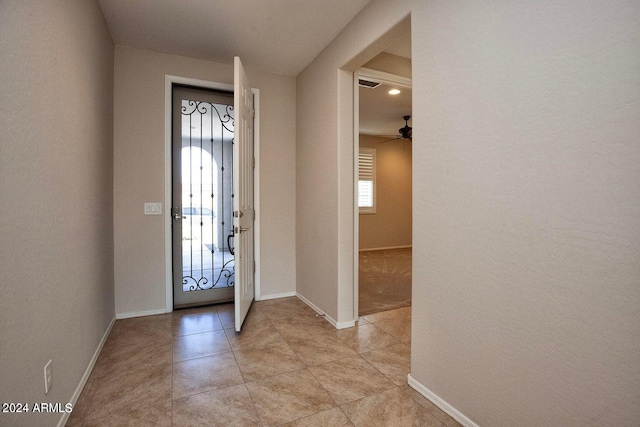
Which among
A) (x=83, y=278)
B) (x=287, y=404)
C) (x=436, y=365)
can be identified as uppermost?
(x=83, y=278)

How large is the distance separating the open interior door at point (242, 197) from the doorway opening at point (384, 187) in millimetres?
1193

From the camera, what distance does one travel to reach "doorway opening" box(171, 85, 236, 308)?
3.27 metres

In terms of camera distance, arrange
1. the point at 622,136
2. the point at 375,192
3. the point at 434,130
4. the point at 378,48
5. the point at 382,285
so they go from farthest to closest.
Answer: the point at 375,192 < the point at 382,285 < the point at 378,48 < the point at 434,130 < the point at 622,136

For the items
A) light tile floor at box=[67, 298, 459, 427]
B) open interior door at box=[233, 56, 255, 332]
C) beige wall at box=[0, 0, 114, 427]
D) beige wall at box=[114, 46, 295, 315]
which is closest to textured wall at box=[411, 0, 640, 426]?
light tile floor at box=[67, 298, 459, 427]

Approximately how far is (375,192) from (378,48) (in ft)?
15.9

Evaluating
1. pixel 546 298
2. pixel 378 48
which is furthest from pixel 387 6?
pixel 546 298

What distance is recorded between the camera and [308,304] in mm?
3402

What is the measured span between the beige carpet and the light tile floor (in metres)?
0.49

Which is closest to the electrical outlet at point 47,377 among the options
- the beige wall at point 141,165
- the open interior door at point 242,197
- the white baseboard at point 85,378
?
the white baseboard at point 85,378

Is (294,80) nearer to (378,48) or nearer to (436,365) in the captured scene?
(378,48)

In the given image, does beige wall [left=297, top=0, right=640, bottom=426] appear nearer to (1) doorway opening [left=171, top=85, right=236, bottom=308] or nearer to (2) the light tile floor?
(2) the light tile floor

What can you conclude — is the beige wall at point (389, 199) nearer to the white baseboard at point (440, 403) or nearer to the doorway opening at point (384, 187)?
the doorway opening at point (384, 187)

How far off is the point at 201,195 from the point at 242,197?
0.79m

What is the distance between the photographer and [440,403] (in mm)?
1724
